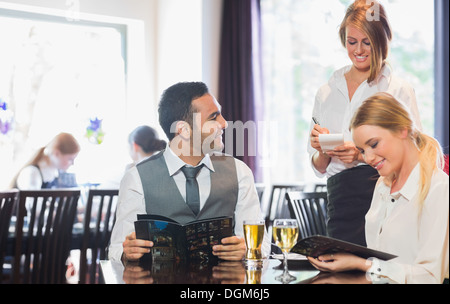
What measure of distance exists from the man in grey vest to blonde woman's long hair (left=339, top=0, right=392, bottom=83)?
1.88 feet

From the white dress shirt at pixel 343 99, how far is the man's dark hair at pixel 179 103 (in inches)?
18.5

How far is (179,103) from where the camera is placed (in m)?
2.12

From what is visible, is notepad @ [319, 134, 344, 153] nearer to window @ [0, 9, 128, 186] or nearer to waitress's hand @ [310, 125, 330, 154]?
waitress's hand @ [310, 125, 330, 154]

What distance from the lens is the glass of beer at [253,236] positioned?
5.35 ft

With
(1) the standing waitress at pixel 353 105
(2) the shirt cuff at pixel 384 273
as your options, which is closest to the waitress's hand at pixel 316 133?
(1) the standing waitress at pixel 353 105

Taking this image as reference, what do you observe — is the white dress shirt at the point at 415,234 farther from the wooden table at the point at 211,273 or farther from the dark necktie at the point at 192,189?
the dark necktie at the point at 192,189

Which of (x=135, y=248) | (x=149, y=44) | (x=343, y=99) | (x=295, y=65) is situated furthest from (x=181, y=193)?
(x=149, y=44)

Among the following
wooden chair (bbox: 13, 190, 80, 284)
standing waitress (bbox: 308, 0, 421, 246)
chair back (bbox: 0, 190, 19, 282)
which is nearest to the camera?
standing waitress (bbox: 308, 0, 421, 246)

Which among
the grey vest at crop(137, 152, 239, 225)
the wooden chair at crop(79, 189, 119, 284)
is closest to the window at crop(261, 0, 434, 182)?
the wooden chair at crop(79, 189, 119, 284)

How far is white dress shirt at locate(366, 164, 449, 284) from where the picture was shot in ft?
4.31

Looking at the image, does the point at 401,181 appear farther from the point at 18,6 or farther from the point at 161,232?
the point at 18,6

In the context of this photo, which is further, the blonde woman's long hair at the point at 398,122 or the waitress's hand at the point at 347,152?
the waitress's hand at the point at 347,152

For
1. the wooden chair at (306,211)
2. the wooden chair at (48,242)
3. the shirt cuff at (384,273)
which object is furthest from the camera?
the wooden chair at (48,242)
